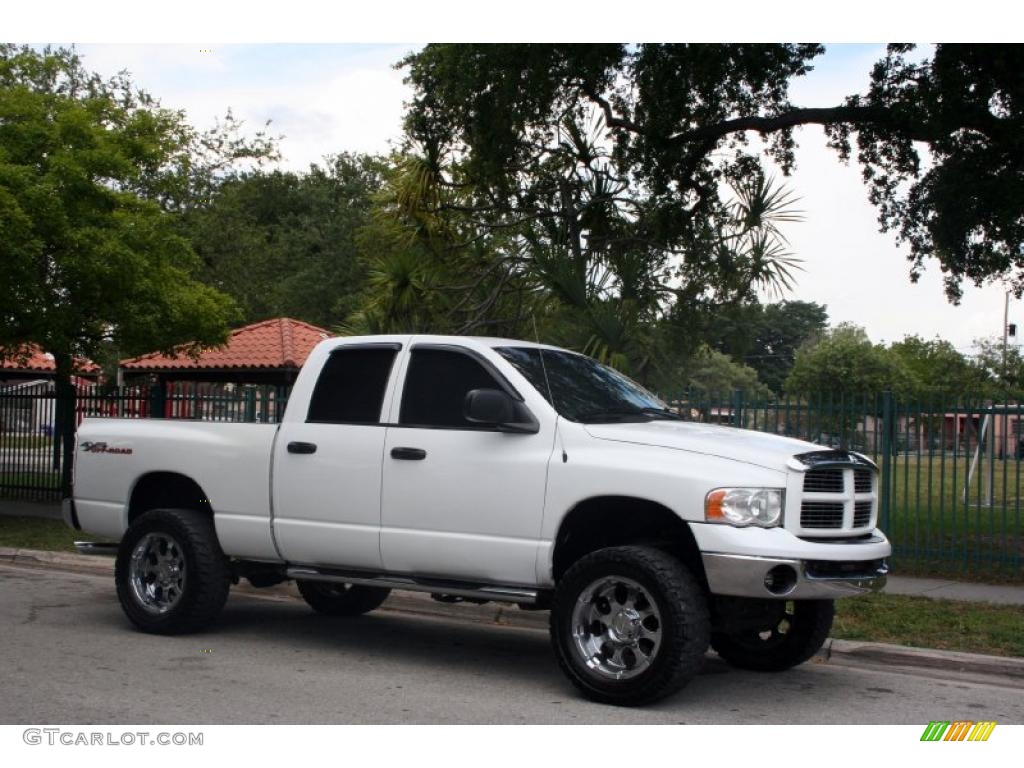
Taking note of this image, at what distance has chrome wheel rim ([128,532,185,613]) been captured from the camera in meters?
9.09

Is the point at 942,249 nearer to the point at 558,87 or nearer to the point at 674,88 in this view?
the point at 674,88

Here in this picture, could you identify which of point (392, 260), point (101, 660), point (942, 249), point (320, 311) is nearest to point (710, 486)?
point (101, 660)

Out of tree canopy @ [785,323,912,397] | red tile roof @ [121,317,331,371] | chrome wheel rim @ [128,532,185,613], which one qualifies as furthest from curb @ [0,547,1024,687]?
tree canopy @ [785,323,912,397]

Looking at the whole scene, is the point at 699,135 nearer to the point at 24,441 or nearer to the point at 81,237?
the point at 81,237

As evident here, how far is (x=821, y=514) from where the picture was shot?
7.18m

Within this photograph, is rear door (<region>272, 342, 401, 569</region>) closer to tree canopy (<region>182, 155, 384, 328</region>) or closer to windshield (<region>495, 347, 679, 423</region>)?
windshield (<region>495, 347, 679, 423</region>)

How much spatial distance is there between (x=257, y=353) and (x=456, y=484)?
19350 mm

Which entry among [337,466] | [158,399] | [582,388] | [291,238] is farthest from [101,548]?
[291,238]

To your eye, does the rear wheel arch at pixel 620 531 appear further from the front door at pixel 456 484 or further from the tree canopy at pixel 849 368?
the tree canopy at pixel 849 368

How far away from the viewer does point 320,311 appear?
54.7 metres

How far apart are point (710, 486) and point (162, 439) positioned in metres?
4.45

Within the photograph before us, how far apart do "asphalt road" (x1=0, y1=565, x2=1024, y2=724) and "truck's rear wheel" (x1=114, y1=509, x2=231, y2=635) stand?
0.57 feet

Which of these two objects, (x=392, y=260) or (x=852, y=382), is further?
(x=852, y=382)
